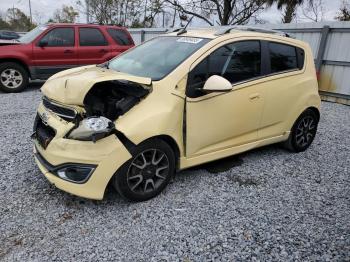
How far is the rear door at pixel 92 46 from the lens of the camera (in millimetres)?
9289

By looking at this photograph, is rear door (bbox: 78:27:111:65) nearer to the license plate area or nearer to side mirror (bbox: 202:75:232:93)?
the license plate area

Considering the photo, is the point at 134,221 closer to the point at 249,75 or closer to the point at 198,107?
the point at 198,107

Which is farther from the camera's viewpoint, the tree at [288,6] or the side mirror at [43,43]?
the tree at [288,6]

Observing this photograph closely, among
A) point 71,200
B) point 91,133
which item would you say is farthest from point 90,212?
point 91,133

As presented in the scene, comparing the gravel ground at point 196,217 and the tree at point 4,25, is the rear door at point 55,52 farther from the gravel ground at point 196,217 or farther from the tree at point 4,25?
the tree at point 4,25

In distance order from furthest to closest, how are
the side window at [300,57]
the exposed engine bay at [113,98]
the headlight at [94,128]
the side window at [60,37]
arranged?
the side window at [60,37] → the side window at [300,57] → the exposed engine bay at [113,98] → the headlight at [94,128]

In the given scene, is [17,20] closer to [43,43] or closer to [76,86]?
[43,43]

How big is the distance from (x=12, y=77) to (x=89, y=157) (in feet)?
22.4

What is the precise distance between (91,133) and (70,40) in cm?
706

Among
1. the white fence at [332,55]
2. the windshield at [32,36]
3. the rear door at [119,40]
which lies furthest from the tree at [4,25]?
the white fence at [332,55]

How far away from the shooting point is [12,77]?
8.62 metres

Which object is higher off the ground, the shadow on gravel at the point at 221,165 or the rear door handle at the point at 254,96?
the rear door handle at the point at 254,96

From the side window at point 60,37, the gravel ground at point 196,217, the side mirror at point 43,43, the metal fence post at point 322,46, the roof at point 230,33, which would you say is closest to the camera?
the gravel ground at point 196,217

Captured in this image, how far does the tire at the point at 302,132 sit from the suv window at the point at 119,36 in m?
6.51
